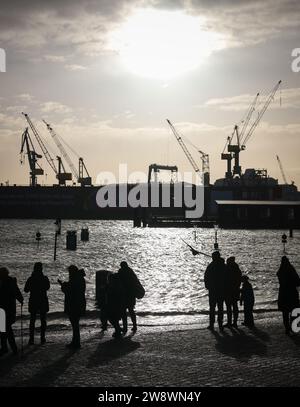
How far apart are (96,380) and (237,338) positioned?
453cm

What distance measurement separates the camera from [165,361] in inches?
441

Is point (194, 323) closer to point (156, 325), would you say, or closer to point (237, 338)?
point (156, 325)

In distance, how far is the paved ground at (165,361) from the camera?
9.79 metres

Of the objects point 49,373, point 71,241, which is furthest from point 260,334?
point 71,241

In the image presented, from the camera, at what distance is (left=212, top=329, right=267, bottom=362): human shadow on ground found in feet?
38.4

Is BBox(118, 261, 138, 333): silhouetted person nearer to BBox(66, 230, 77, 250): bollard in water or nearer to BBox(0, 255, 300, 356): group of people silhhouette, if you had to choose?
BBox(0, 255, 300, 356): group of people silhhouette

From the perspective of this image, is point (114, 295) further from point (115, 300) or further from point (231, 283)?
point (231, 283)

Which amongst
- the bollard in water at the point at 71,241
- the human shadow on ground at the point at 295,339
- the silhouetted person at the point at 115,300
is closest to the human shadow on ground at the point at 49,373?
the silhouetted person at the point at 115,300

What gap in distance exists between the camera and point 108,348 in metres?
12.6

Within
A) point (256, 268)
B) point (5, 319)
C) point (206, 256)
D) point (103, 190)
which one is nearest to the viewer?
point (5, 319)

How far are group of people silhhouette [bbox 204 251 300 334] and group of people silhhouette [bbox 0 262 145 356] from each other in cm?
170

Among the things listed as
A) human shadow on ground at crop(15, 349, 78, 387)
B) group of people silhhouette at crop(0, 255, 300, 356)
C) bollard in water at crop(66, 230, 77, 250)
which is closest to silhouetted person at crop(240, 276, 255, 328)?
group of people silhhouette at crop(0, 255, 300, 356)

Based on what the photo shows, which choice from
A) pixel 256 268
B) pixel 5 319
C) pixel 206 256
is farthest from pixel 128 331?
pixel 206 256

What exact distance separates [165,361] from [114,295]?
124 inches
